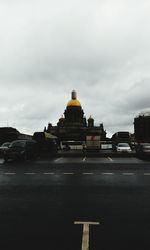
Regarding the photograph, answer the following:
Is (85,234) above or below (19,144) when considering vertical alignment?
below

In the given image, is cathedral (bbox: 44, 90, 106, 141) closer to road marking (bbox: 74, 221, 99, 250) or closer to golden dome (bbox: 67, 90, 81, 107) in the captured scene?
golden dome (bbox: 67, 90, 81, 107)

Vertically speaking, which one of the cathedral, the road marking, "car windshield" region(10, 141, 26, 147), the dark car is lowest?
the road marking

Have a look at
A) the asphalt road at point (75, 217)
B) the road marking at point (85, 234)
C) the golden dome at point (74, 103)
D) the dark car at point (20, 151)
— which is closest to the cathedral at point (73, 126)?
the golden dome at point (74, 103)

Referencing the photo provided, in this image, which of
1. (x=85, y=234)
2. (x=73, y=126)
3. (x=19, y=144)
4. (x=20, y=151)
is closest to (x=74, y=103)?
(x=73, y=126)

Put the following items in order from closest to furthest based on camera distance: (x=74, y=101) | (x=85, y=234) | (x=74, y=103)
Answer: (x=85, y=234), (x=74, y=103), (x=74, y=101)

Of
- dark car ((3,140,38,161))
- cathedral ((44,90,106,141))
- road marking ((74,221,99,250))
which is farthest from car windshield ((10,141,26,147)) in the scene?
cathedral ((44,90,106,141))

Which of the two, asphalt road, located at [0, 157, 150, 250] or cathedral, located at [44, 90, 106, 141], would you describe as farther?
cathedral, located at [44, 90, 106, 141]

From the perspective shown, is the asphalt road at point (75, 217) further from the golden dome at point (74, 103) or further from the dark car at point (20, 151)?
the golden dome at point (74, 103)

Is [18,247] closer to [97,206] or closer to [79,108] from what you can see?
[97,206]

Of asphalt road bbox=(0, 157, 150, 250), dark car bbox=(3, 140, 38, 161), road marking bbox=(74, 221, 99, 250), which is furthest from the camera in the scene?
dark car bbox=(3, 140, 38, 161)

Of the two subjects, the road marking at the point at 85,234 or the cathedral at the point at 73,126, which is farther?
the cathedral at the point at 73,126

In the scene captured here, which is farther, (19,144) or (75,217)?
(19,144)

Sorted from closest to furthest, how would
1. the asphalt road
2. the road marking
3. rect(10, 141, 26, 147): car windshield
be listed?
the road marking < the asphalt road < rect(10, 141, 26, 147): car windshield

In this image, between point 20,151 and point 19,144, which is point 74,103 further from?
point 20,151
